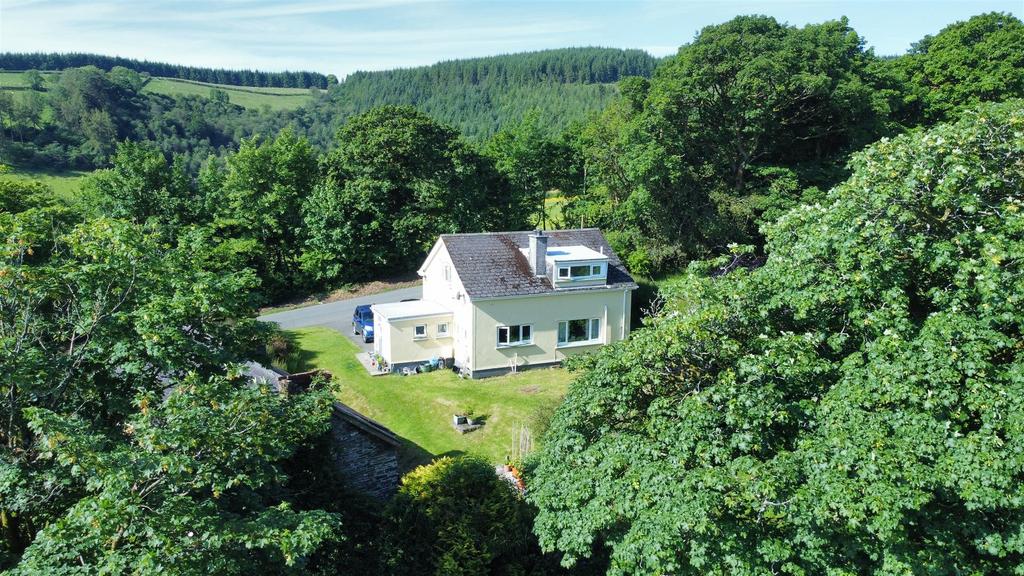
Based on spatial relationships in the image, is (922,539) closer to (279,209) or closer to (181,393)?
(181,393)

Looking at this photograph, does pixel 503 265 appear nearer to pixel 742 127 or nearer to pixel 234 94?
pixel 742 127

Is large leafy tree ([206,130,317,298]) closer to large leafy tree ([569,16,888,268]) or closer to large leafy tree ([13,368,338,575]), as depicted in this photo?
large leafy tree ([569,16,888,268])

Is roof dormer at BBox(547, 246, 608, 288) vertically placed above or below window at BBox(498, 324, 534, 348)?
above

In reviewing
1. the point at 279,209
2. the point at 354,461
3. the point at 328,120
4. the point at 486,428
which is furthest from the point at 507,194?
the point at 328,120

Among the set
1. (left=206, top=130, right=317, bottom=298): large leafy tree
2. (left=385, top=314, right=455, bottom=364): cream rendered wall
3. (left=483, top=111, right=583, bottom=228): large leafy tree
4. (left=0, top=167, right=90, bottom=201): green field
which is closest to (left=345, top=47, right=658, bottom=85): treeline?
(left=0, top=167, right=90, bottom=201): green field

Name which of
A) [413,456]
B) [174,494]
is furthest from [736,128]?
[174,494]
